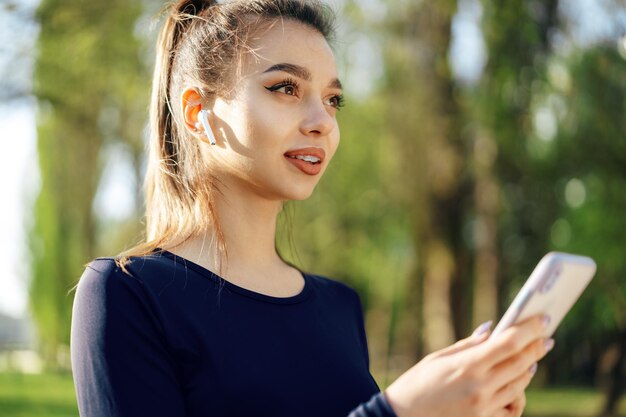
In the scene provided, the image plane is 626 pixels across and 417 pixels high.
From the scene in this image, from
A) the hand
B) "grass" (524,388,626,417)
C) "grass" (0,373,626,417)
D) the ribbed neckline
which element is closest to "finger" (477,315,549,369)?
the hand

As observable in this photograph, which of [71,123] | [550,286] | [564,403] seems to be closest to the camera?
[550,286]

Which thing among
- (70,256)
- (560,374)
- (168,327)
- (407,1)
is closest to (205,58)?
(168,327)

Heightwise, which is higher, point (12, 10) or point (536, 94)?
point (12, 10)

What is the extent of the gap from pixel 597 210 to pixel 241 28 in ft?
27.6

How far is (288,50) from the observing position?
1650mm

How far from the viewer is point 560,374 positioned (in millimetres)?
14055

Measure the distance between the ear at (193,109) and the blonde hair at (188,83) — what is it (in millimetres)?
20

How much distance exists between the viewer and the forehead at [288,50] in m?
1.63

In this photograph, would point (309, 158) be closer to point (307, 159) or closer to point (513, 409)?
point (307, 159)

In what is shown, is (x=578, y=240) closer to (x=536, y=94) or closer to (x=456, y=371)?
(x=536, y=94)

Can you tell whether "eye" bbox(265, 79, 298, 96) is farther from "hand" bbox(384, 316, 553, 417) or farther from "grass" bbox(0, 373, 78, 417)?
"grass" bbox(0, 373, 78, 417)

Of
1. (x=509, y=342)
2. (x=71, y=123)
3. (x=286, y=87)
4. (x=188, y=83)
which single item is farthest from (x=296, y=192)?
(x=71, y=123)

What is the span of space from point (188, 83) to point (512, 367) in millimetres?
933

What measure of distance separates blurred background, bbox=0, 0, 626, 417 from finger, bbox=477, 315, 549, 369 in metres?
1.02
